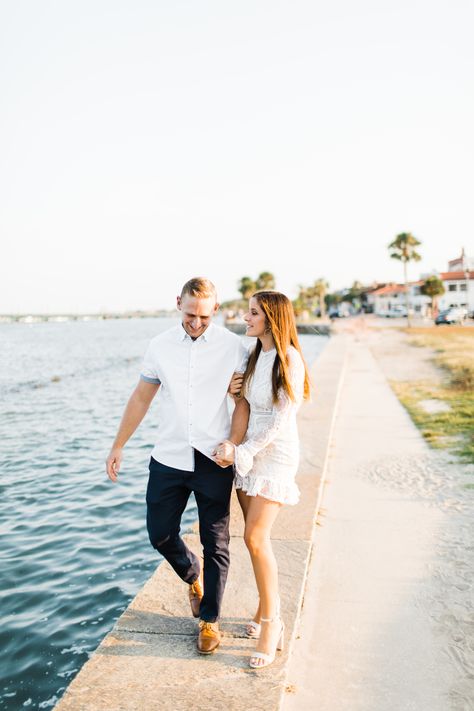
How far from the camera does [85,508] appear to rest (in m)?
7.72

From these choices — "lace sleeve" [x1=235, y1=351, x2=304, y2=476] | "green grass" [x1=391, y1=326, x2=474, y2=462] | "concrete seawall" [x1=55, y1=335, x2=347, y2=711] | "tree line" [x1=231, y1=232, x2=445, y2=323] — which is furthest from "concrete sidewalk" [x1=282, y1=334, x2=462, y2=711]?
"tree line" [x1=231, y1=232, x2=445, y2=323]

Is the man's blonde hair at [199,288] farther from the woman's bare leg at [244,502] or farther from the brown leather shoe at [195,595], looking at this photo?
the brown leather shoe at [195,595]

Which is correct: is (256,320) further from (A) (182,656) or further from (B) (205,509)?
(A) (182,656)

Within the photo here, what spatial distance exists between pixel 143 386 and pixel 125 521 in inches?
166

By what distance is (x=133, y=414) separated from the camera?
342 cm

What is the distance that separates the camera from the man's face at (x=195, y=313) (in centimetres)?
315

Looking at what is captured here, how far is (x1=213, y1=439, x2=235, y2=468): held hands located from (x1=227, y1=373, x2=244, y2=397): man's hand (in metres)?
0.27

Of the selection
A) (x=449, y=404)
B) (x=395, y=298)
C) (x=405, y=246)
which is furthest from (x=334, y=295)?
(x=449, y=404)

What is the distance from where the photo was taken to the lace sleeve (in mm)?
3055

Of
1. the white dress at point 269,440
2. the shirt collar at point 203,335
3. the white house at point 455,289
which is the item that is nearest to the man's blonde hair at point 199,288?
the shirt collar at point 203,335

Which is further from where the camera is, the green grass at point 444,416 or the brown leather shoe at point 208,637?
the green grass at point 444,416

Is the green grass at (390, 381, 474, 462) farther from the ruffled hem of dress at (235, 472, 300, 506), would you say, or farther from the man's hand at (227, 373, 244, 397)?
the man's hand at (227, 373, 244, 397)

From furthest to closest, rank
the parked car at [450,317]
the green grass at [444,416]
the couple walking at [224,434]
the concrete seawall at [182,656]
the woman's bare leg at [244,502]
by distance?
the parked car at [450,317], the green grass at [444,416], the woman's bare leg at [244,502], the couple walking at [224,434], the concrete seawall at [182,656]

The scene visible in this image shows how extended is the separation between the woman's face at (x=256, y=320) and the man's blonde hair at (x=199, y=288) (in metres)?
0.24
